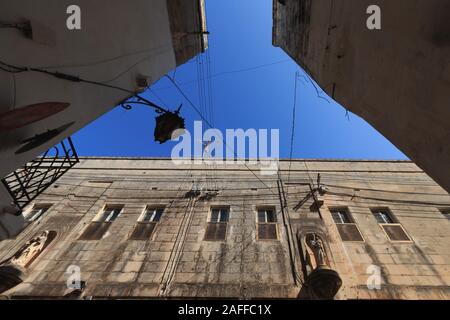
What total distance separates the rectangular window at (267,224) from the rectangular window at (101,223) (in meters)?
7.33

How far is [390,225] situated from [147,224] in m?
11.6

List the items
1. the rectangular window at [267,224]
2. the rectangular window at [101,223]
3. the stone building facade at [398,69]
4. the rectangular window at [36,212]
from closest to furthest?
1. the stone building facade at [398,69]
2. the rectangular window at [267,224]
3. the rectangular window at [101,223]
4. the rectangular window at [36,212]

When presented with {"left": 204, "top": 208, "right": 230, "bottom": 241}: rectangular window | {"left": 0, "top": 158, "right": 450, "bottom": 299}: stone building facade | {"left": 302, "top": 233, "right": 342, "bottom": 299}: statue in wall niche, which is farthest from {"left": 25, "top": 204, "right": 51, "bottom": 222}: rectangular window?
{"left": 302, "top": 233, "right": 342, "bottom": 299}: statue in wall niche

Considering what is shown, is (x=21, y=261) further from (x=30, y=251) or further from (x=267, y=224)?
(x=267, y=224)

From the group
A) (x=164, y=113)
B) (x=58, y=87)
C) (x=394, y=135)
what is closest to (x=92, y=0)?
(x=58, y=87)

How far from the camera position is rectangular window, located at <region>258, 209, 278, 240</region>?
10.8 metres

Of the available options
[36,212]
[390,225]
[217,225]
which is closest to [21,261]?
[36,212]

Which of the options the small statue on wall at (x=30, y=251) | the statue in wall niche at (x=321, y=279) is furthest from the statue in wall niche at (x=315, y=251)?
the small statue on wall at (x=30, y=251)

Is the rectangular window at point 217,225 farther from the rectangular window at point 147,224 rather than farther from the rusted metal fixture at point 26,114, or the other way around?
the rusted metal fixture at point 26,114

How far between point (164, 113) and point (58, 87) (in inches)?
101

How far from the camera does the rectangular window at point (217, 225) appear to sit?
35.7 ft

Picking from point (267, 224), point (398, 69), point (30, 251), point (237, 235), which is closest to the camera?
point (398, 69)

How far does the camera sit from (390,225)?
11305 mm
